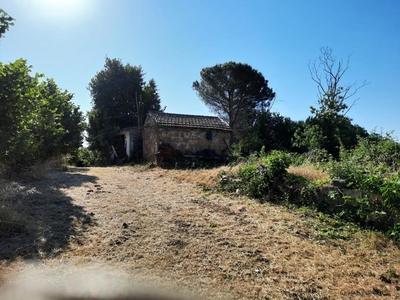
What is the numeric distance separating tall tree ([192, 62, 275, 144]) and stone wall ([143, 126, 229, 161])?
32.0ft

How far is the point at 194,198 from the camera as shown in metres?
6.88

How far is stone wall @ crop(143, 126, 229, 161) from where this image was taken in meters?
15.8

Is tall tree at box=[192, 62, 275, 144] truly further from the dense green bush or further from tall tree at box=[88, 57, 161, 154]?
the dense green bush

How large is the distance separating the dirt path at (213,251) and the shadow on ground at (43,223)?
0.06 ft

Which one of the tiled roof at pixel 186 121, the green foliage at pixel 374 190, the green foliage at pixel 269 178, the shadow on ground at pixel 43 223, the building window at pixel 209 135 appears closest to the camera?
the shadow on ground at pixel 43 223

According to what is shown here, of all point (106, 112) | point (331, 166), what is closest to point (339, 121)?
point (331, 166)

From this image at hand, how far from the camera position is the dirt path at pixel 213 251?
293cm

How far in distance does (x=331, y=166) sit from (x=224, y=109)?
22.4 m

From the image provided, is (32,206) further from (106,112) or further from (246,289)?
(106,112)

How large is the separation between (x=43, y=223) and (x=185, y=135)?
38.8 feet

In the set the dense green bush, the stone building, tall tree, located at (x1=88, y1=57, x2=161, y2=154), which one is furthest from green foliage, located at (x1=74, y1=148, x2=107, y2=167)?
the stone building

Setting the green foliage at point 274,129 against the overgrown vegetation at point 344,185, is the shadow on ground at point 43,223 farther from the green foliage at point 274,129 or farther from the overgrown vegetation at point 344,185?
the green foliage at point 274,129

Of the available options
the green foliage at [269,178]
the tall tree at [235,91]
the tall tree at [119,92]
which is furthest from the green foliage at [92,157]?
the green foliage at [269,178]

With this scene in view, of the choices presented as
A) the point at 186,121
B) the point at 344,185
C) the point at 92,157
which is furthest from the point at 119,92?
the point at 344,185
